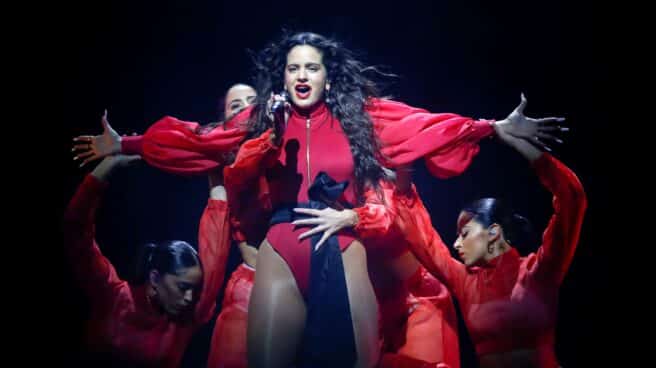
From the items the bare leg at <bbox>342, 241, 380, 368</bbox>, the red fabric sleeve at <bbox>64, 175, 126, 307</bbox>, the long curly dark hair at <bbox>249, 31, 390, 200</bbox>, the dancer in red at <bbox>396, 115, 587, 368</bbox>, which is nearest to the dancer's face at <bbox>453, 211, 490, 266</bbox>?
the dancer in red at <bbox>396, 115, 587, 368</bbox>

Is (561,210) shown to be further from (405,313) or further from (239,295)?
(239,295)

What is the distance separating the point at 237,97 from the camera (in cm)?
364

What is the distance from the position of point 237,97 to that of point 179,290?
90 centimetres

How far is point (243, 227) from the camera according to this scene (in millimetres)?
3271

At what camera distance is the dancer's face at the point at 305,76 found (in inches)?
116

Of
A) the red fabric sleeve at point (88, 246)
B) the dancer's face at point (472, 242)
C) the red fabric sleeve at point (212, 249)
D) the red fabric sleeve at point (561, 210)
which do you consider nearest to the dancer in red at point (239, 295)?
the red fabric sleeve at point (212, 249)

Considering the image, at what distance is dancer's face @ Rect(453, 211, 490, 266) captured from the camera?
349 cm

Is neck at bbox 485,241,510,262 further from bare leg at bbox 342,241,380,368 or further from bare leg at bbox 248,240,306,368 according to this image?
bare leg at bbox 248,240,306,368

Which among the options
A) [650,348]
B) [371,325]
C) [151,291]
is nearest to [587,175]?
[650,348]

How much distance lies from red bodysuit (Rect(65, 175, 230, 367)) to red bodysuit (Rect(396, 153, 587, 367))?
812 millimetres

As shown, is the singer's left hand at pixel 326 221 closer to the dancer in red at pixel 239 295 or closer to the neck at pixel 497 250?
the dancer in red at pixel 239 295

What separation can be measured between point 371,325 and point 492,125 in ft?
3.22

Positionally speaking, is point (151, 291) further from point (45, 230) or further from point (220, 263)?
point (45, 230)

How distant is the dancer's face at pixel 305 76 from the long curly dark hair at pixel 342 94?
3 cm
